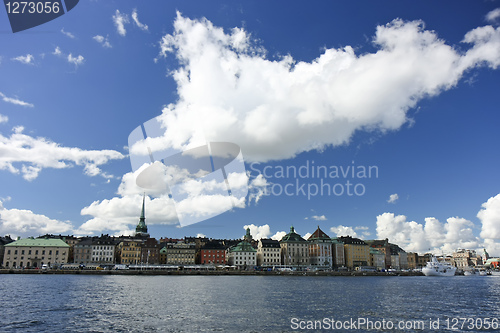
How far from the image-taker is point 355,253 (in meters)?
152

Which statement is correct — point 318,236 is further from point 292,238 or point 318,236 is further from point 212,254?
point 212,254

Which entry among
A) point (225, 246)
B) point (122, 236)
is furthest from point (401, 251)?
point (122, 236)

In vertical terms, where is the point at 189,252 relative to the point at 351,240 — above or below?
below

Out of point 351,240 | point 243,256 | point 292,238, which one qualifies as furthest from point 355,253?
point 243,256

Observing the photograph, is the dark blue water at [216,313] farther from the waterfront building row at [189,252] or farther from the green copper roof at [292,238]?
the green copper roof at [292,238]

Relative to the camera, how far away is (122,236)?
156 metres

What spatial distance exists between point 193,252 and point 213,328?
115022mm

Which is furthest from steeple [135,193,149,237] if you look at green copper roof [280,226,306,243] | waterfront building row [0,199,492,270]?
green copper roof [280,226,306,243]

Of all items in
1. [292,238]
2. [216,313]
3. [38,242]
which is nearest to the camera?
[216,313]

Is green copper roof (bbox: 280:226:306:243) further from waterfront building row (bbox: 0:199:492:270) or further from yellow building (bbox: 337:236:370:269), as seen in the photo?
yellow building (bbox: 337:236:370:269)

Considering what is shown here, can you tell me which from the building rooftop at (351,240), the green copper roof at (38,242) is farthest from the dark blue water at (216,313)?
the building rooftop at (351,240)

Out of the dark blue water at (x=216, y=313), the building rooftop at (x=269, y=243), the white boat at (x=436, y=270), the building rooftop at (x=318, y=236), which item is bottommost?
the white boat at (x=436, y=270)

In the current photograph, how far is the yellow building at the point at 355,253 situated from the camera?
14975cm

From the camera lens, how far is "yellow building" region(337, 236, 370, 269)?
150 meters
